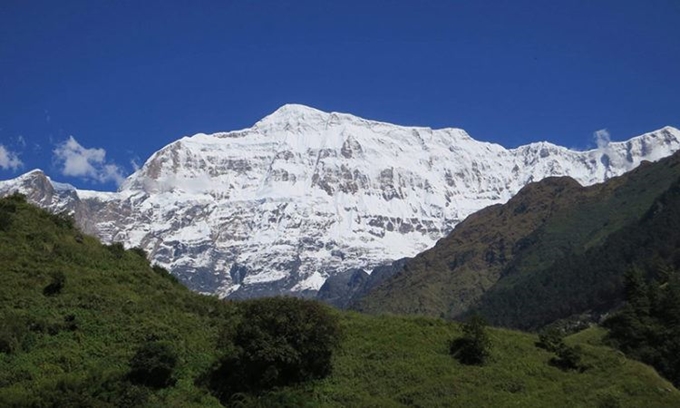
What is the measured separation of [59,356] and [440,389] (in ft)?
75.7

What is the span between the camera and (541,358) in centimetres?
5359

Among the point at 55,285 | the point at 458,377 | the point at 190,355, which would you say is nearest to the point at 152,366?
the point at 190,355

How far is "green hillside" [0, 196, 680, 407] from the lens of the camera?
43.1 metres

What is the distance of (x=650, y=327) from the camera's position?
73375 millimetres

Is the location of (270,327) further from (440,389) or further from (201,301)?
(201,301)

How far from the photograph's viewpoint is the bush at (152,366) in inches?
1714

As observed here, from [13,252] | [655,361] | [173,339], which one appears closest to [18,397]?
[173,339]

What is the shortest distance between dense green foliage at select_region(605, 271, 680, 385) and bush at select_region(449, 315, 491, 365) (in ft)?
70.2

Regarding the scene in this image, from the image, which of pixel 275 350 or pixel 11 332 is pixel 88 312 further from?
pixel 275 350

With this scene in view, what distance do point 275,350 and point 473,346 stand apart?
1468 centimetres

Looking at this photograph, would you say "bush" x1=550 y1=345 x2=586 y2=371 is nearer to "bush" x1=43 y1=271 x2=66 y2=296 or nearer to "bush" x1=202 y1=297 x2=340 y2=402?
"bush" x1=202 y1=297 x2=340 y2=402

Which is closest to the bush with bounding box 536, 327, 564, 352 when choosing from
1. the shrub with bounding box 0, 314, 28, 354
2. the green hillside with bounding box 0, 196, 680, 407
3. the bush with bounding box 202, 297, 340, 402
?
the green hillside with bounding box 0, 196, 680, 407

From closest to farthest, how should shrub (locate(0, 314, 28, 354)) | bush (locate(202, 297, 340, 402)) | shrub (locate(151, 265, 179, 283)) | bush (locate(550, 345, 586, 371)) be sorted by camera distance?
shrub (locate(0, 314, 28, 354)) < bush (locate(202, 297, 340, 402)) < bush (locate(550, 345, 586, 371)) < shrub (locate(151, 265, 179, 283))

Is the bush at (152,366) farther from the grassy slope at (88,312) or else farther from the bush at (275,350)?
the bush at (275,350)
